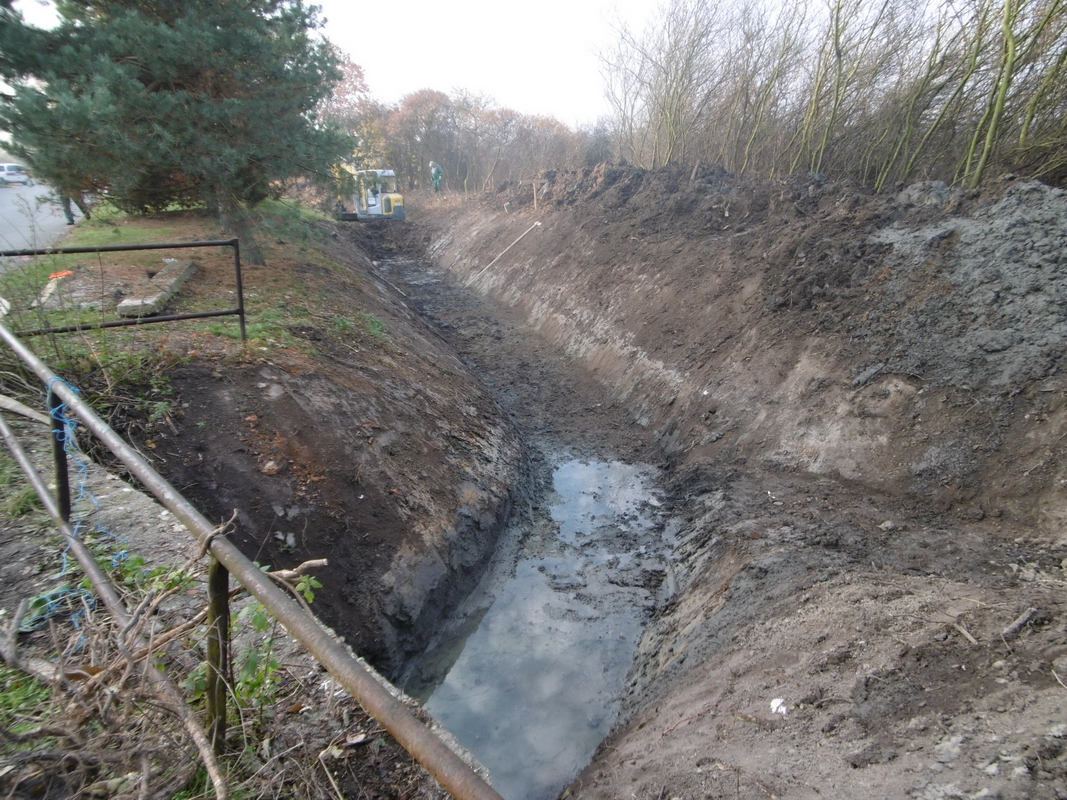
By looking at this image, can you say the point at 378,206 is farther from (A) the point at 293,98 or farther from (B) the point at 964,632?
(B) the point at 964,632

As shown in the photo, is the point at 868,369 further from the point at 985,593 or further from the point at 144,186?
the point at 144,186

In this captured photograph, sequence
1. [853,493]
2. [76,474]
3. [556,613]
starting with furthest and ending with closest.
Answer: [853,493] → [556,613] → [76,474]

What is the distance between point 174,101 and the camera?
7.14 metres

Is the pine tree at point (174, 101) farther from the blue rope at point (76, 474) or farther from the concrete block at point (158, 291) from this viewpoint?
the blue rope at point (76, 474)

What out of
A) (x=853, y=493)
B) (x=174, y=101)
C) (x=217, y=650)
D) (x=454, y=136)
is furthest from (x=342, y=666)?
(x=454, y=136)

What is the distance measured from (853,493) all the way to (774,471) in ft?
3.04

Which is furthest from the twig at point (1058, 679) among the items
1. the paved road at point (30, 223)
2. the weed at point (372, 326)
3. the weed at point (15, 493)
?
the paved road at point (30, 223)

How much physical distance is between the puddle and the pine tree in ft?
21.8

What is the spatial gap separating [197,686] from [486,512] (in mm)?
4343

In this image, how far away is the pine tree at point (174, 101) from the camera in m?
6.62

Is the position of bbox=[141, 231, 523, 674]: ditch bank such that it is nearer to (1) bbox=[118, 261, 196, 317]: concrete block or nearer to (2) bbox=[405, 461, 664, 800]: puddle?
(1) bbox=[118, 261, 196, 317]: concrete block

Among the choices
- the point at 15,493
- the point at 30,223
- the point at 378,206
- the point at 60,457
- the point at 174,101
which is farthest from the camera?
the point at 378,206

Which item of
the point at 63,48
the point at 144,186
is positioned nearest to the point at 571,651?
the point at 144,186

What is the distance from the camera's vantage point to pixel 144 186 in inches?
308
